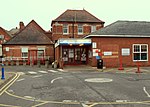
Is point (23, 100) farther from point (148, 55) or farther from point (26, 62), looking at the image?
point (26, 62)

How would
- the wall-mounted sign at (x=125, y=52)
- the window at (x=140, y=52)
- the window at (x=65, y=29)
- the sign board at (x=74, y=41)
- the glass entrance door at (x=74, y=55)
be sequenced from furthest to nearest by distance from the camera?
the window at (x=65, y=29), the glass entrance door at (x=74, y=55), the window at (x=140, y=52), the wall-mounted sign at (x=125, y=52), the sign board at (x=74, y=41)

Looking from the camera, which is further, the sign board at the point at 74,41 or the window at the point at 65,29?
the window at the point at 65,29

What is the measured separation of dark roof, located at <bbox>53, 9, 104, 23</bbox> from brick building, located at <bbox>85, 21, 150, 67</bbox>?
1898 cm

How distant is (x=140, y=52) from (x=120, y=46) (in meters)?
2.61

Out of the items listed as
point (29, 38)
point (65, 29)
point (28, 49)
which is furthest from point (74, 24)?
point (28, 49)

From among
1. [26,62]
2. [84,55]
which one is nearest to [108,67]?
[84,55]

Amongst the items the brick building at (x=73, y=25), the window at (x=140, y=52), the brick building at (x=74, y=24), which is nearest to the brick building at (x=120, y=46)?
the window at (x=140, y=52)

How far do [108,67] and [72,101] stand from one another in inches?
774

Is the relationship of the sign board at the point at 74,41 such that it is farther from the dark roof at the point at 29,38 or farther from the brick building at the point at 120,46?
the dark roof at the point at 29,38

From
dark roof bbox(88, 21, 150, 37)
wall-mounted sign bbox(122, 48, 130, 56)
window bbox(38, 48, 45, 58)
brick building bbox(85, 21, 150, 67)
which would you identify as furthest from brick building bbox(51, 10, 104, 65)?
wall-mounted sign bbox(122, 48, 130, 56)

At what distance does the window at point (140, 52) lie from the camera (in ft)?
94.1

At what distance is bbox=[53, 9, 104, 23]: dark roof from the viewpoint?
47.5m

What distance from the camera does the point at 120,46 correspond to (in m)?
28.2

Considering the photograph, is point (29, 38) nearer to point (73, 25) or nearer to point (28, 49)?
point (28, 49)
